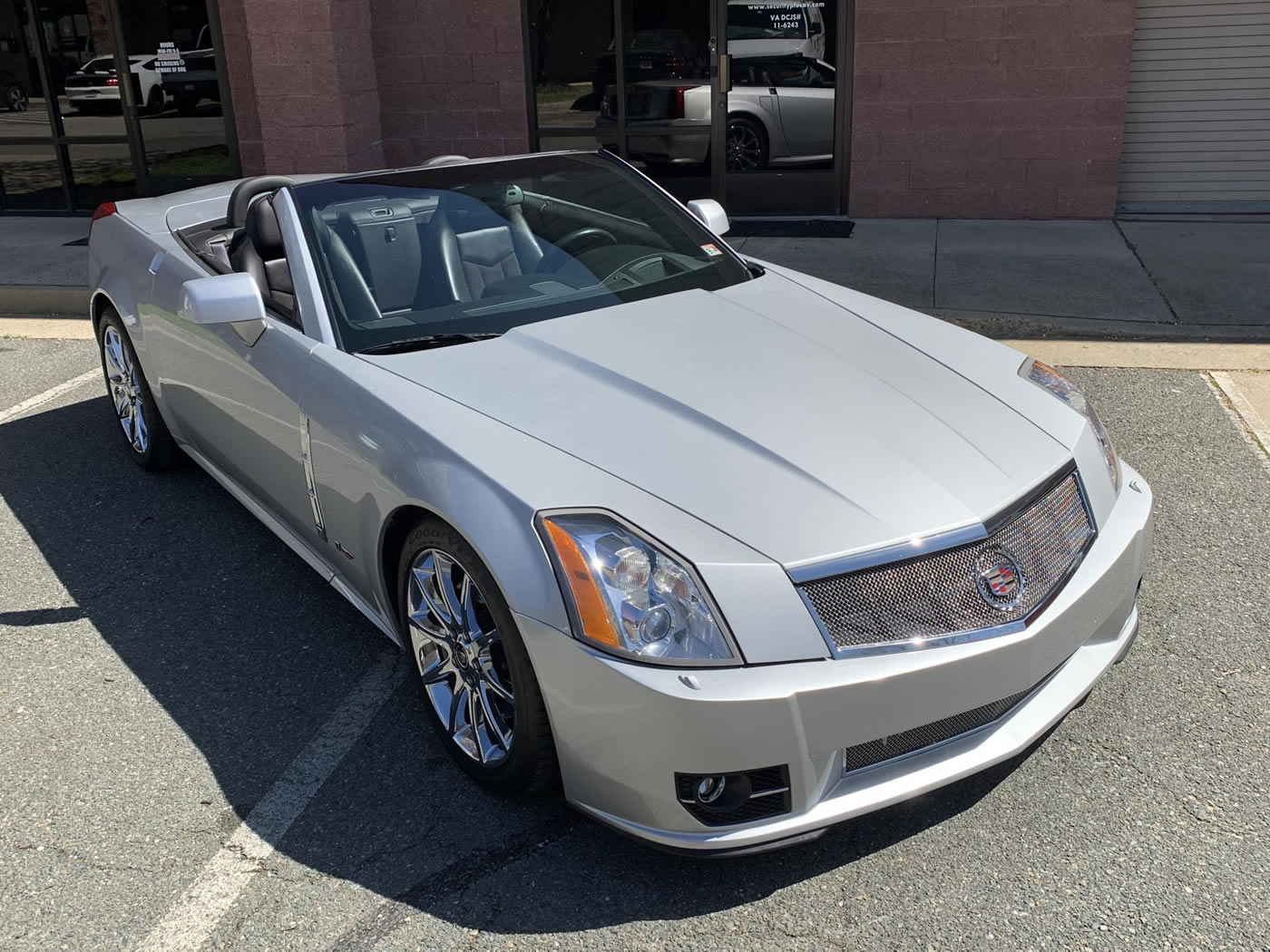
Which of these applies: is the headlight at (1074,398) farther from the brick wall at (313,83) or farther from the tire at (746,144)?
the brick wall at (313,83)

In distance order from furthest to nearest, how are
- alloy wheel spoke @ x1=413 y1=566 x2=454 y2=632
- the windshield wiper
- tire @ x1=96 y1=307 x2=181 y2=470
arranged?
tire @ x1=96 y1=307 x2=181 y2=470 < the windshield wiper < alloy wheel spoke @ x1=413 y1=566 x2=454 y2=632

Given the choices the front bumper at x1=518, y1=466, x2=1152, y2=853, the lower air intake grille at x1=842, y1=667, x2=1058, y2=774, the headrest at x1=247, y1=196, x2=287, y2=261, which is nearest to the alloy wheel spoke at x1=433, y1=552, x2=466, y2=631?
the front bumper at x1=518, y1=466, x2=1152, y2=853

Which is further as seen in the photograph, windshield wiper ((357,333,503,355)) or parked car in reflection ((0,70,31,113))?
parked car in reflection ((0,70,31,113))

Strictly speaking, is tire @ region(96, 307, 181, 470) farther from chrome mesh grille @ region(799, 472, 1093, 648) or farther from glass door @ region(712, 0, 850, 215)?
glass door @ region(712, 0, 850, 215)

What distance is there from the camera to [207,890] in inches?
111

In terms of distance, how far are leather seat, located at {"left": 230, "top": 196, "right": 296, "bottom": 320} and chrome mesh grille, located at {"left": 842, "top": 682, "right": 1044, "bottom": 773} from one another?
2.51 meters

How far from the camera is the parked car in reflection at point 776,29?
9.65 meters

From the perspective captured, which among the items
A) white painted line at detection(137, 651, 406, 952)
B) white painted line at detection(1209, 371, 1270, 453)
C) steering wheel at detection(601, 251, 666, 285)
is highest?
steering wheel at detection(601, 251, 666, 285)

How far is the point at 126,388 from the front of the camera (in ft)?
17.3

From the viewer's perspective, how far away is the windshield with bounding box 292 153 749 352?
3750 mm

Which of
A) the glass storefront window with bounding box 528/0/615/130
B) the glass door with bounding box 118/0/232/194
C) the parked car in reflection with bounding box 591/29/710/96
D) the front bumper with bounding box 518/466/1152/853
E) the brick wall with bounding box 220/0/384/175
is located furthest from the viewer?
the glass door with bounding box 118/0/232/194

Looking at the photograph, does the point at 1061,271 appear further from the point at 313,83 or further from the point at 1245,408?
the point at 313,83

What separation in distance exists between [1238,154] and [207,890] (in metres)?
9.93

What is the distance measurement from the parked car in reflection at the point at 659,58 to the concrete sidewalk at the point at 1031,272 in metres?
1.38
